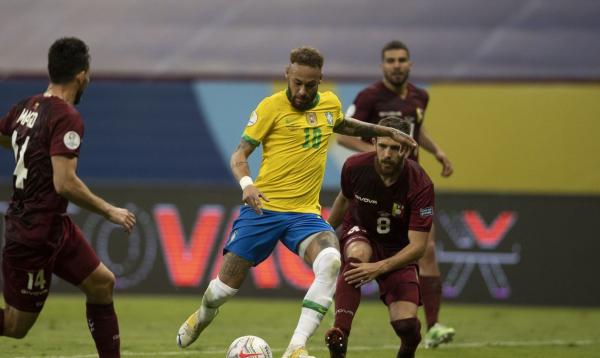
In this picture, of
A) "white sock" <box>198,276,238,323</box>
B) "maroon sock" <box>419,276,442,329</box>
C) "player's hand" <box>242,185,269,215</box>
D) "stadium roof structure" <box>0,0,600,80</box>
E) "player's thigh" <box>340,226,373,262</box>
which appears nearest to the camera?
"player's hand" <box>242,185,269,215</box>

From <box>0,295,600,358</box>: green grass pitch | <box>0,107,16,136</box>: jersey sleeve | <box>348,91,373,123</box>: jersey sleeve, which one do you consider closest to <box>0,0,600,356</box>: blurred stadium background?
<box>0,295,600,358</box>: green grass pitch

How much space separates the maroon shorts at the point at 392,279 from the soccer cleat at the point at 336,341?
0.57 metres

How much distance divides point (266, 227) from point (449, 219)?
6.75 metres

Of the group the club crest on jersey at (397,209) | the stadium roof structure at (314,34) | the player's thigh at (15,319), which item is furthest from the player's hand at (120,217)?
the stadium roof structure at (314,34)

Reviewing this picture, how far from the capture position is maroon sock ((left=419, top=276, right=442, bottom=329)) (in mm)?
10133

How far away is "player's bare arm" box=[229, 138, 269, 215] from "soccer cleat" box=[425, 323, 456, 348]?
2740 millimetres

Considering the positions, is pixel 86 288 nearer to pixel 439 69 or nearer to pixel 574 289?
pixel 574 289

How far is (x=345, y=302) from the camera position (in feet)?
25.9

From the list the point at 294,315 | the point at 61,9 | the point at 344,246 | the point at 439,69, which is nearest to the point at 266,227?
the point at 344,246

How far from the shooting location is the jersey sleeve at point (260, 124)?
26.5 ft

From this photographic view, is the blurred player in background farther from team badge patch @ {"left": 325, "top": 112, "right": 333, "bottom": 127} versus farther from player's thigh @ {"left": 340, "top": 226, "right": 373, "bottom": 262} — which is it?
team badge patch @ {"left": 325, "top": 112, "right": 333, "bottom": 127}

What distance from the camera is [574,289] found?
14.5m

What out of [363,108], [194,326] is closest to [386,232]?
[194,326]

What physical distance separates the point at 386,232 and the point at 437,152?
2547 millimetres
